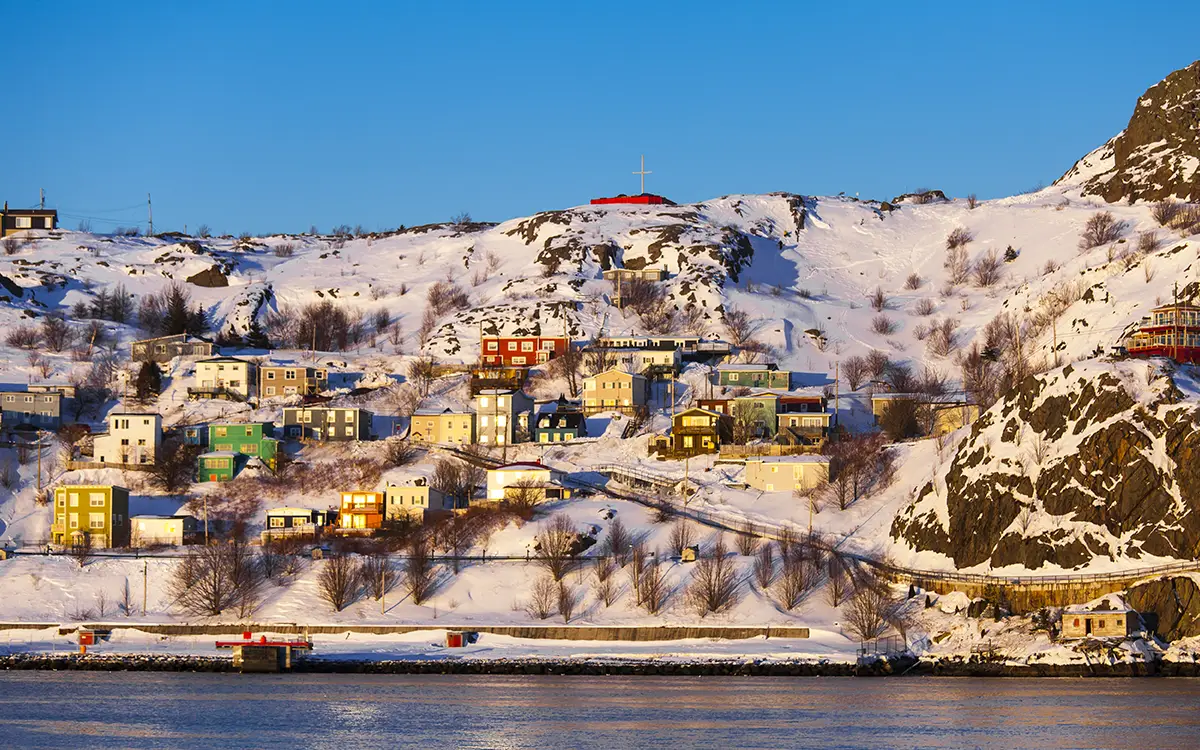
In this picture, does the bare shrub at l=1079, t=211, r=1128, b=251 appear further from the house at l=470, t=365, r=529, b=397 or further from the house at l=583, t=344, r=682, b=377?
the house at l=470, t=365, r=529, b=397

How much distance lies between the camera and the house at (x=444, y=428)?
10231cm

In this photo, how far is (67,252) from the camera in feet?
520

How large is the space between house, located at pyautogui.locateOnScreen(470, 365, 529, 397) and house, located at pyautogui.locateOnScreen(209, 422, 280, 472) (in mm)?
15123

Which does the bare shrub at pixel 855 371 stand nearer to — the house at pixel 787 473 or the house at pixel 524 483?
the house at pixel 787 473

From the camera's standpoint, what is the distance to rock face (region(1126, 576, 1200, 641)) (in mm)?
65562

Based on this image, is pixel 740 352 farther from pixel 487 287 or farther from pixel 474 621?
pixel 474 621

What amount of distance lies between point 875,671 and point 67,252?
357ft

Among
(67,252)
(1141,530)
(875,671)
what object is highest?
(67,252)

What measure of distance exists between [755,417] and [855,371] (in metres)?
18.8

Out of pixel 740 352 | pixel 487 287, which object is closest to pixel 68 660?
pixel 740 352

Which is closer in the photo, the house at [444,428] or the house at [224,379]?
the house at [444,428]

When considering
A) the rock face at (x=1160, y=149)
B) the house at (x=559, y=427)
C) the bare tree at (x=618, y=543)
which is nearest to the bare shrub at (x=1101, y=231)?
the rock face at (x=1160, y=149)

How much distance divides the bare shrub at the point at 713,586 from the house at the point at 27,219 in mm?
116485

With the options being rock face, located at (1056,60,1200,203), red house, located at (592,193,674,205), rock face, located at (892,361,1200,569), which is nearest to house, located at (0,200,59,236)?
red house, located at (592,193,674,205)
